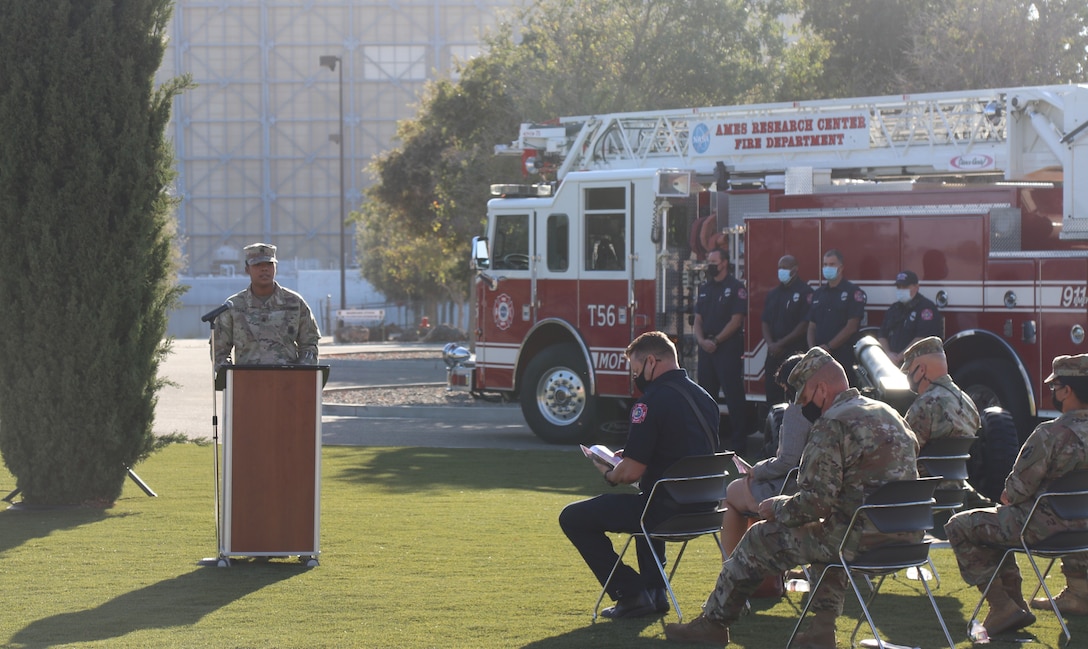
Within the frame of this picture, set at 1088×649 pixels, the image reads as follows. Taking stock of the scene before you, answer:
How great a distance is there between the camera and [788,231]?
15.1m

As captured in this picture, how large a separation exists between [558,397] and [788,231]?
11.3 ft

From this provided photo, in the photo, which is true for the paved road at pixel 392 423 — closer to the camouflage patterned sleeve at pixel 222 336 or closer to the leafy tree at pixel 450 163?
the leafy tree at pixel 450 163

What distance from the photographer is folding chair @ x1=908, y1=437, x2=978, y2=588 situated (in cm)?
812

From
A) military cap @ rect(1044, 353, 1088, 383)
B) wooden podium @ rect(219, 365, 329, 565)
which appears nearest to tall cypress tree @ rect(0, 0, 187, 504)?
wooden podium @ rect(219, 365, 329, 565)

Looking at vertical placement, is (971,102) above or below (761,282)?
above

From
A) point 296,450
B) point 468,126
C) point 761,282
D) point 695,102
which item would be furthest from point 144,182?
point 468,126

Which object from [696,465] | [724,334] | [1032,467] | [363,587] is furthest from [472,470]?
[1032,467]

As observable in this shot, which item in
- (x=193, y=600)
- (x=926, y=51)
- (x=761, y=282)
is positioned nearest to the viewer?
(x=193, y=600)

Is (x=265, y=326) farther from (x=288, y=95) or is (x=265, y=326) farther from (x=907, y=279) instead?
(x=288, y=95)

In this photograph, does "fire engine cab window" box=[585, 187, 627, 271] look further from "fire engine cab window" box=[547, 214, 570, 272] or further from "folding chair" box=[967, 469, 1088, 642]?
"folding chair" box=[967, 469, 1088, 642]

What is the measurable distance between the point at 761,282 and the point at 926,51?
603 inches

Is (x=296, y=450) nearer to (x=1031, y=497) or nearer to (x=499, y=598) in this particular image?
(x=499, y=598)

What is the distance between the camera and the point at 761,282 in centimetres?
1531

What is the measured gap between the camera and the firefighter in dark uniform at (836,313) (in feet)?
46.0
